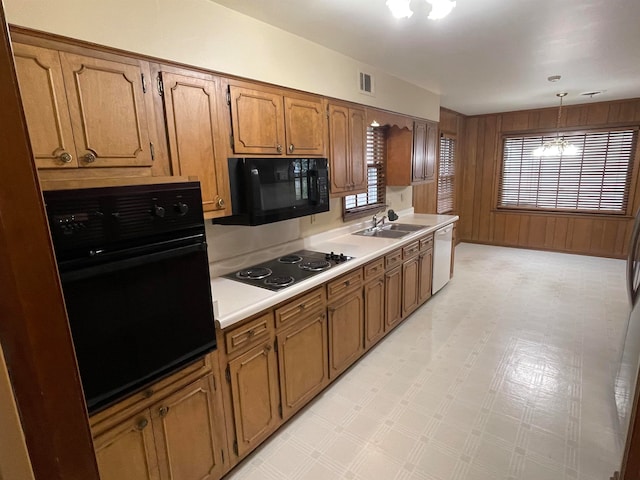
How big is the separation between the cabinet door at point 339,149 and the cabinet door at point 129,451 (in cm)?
202

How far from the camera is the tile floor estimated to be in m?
1.88

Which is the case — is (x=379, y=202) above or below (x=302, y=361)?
above

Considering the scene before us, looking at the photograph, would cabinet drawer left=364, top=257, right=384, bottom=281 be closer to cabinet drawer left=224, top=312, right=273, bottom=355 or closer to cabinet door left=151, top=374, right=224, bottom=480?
cabinet drawer left=224, top=312, right=273, bottom=355

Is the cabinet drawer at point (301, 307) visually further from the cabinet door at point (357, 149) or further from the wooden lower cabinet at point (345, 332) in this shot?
the cabinet door at point (357, 149)

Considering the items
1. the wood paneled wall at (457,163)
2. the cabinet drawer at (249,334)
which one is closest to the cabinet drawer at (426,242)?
the wood paneled wall at (457,163)

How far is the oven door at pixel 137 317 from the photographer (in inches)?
43.7

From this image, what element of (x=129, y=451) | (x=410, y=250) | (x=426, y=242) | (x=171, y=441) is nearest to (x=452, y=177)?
(x=426, y=242)

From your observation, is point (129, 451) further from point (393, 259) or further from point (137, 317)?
point (393, 259)

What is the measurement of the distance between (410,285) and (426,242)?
562 millimetres

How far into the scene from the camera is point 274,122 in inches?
85.4

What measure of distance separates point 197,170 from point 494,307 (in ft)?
11.9

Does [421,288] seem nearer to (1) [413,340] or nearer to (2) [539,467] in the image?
(1) [413,340]

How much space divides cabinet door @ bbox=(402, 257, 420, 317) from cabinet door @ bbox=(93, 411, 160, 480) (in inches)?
98.7

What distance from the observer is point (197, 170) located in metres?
1.77
